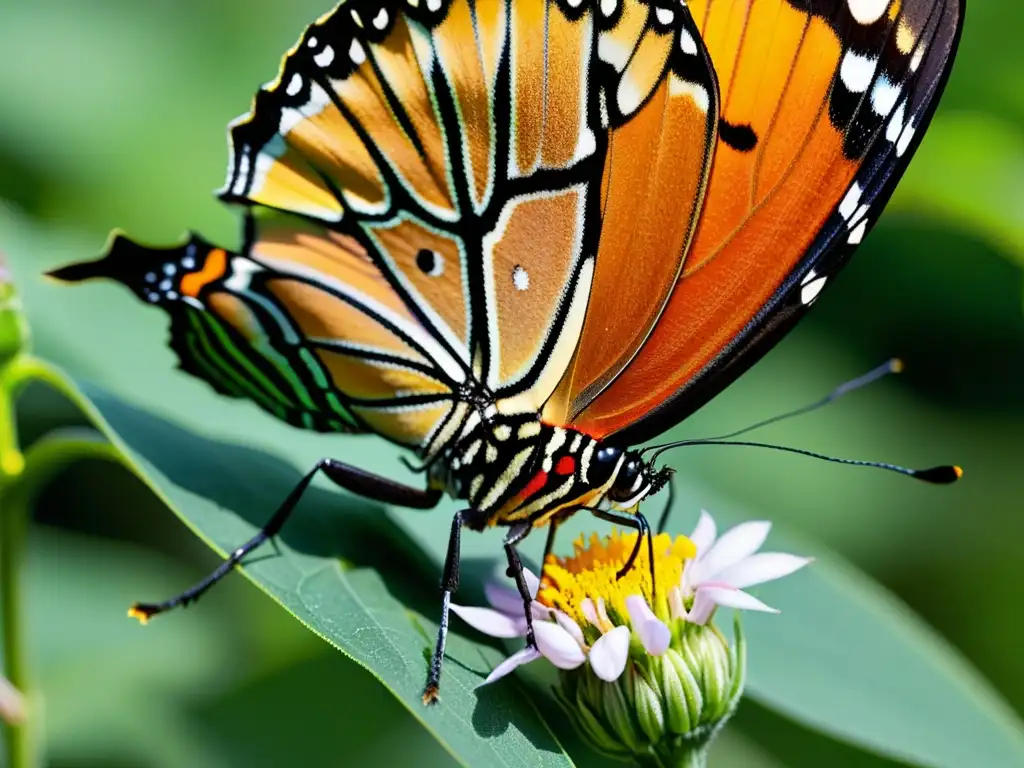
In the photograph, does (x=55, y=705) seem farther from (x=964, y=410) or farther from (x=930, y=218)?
(x=964, y=410)

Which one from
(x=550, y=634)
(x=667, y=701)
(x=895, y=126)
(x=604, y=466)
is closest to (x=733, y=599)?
(x=667, y=701)

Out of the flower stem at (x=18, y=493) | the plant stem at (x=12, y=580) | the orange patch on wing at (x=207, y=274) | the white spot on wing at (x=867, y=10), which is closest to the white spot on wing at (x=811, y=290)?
the white spot on wing at (x=867, y=10)

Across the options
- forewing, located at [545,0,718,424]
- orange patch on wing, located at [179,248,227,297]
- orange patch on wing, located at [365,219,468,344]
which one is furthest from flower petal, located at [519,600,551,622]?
orange patch on wing, located at [179,248,227,297]

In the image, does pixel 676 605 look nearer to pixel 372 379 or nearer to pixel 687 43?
pixel 372 379

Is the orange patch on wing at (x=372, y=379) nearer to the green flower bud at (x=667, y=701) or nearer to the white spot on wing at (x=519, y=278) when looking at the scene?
the white spot on wing at (x=519, y=278)

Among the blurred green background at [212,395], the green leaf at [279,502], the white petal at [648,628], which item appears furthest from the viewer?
the blurred green background at [212,395]

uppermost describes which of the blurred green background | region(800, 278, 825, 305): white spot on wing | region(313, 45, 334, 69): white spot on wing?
region(313, 45, 334, 69): white spot on wing

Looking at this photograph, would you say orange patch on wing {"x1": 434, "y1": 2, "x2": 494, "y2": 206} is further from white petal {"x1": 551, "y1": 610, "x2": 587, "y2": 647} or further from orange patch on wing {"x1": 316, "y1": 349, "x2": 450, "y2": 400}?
white petal {"x1": 551, "y1": 610, "x2": 587, "y2": 647}
